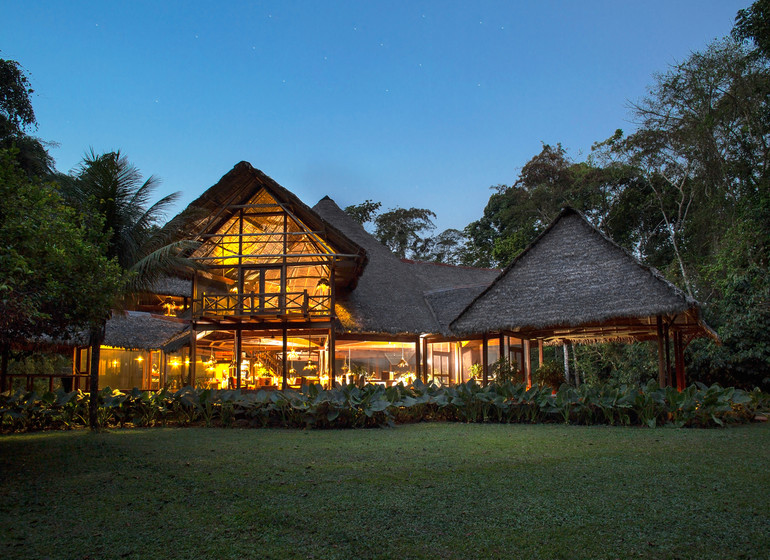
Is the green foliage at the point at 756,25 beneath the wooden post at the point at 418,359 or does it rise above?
above

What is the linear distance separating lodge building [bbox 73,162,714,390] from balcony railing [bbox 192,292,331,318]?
4 centimetres

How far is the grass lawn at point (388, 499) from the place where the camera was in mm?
2898

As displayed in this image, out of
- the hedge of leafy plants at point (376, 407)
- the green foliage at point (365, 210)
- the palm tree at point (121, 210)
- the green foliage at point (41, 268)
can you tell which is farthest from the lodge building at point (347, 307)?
the green foliage at point (365, 210)

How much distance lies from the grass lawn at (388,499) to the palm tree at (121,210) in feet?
8.86

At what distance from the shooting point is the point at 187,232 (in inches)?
527

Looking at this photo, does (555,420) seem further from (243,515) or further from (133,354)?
(133,354)

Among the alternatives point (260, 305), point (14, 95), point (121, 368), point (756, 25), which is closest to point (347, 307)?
point (260, 305)

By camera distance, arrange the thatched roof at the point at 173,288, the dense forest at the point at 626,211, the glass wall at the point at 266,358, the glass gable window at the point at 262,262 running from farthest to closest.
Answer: the thatched roof at the point at 173,288 → the glass wall at the point at 266,358 → the glass gable window at the point at 262,262 → the dense forest at the point at 626,211

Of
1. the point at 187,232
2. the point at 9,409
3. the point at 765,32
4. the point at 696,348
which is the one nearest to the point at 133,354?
the point at 187,232

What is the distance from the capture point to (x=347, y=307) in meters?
14.9

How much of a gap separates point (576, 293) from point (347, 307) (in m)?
5.82

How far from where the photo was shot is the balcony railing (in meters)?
13.1

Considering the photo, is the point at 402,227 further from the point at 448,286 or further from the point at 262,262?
the point at 262,262

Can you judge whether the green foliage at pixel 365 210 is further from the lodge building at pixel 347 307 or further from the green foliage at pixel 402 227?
the lodge building at pixel 347 307
